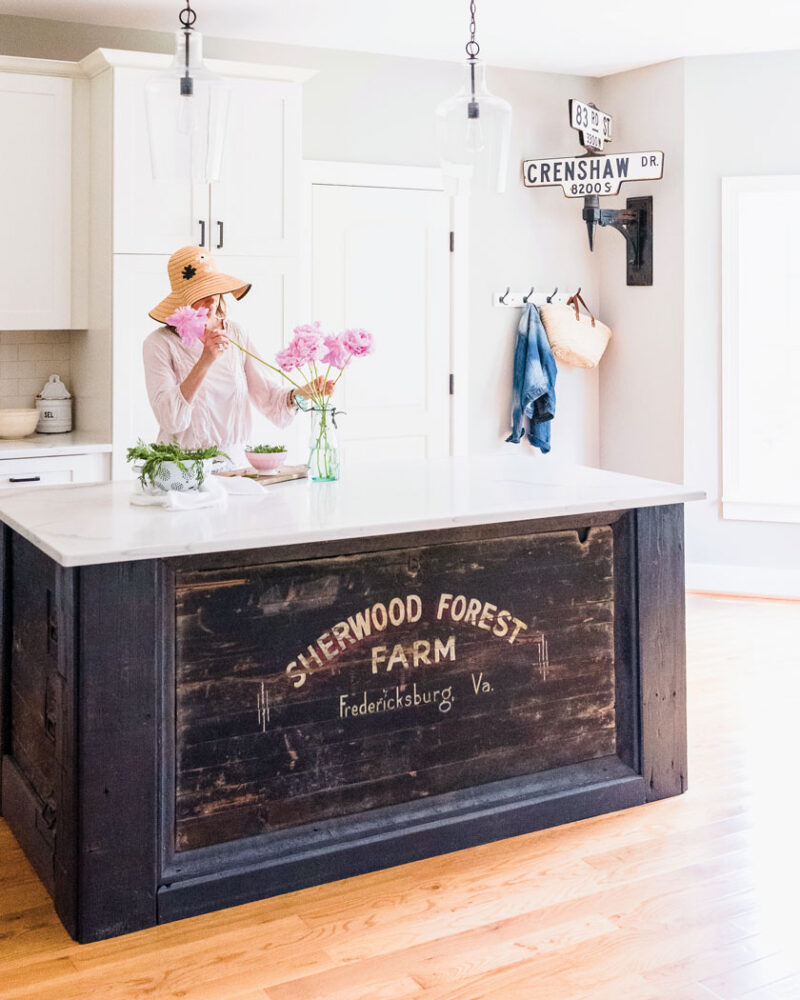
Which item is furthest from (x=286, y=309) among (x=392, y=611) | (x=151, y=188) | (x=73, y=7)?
(x=392, y=611)

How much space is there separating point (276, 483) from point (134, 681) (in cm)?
95

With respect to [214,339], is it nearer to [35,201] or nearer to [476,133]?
[476,133]

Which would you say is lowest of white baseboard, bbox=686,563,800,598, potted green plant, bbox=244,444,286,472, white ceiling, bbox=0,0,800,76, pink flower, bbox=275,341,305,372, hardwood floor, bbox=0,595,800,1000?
hardwood floor, bbox=0,595,800,1000

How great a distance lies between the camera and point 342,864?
2.78 meters

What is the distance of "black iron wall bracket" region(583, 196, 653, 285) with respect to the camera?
559 centimetres

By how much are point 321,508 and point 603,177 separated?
10.7ft

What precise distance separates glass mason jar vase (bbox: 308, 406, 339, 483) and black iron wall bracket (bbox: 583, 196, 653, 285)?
2.83 metres

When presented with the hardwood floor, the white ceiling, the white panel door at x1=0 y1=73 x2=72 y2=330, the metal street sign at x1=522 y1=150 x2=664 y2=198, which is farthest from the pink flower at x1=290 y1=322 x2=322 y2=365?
the metal street sign at x1=522 y1=150 x2=664 y2=198

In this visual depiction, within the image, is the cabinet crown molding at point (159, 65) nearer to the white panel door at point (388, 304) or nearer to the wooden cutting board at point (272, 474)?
the white panel door at point (388, 304)

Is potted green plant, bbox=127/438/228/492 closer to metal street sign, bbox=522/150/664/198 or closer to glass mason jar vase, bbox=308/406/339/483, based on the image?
glass mason jar vase, bbox=308/406/339/483

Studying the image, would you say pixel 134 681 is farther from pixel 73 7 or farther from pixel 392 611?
pixel 73 7

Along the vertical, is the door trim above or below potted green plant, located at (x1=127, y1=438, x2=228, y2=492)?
above

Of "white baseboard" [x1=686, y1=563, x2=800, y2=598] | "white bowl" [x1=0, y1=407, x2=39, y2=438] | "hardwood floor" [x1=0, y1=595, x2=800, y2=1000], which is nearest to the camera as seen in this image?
"hardwood floor" [x1=0, y1=595, x2=800, y2=1000]

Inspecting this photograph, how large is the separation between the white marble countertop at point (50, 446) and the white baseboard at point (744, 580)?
3.00 m
